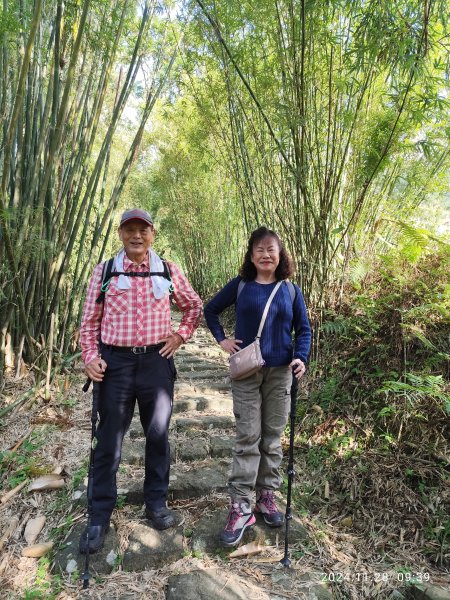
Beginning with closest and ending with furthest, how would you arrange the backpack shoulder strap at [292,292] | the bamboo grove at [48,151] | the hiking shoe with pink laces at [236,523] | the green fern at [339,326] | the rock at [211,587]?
1. the rock at [211,587]
2. the hiking shoe with pink laces at [236,523]
3. the backpack shoulder strap at [292,292]
4. the bamboo grove at [48,151]
5. the green fern at [339,326]

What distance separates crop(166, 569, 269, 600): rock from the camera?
55.9 inches

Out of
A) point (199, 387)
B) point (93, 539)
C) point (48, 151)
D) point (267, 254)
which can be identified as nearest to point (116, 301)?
point (267, 254)

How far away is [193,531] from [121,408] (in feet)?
2.25

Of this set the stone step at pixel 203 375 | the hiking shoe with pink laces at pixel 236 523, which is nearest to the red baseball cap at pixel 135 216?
the hiking shoe with pink laces at pixel 236 523

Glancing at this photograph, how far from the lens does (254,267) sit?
177 cm

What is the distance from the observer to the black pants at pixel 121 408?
1597mm

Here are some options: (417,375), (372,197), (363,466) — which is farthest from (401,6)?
(363,466)

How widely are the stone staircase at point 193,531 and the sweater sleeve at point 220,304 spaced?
87 cm

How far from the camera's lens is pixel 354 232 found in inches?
111

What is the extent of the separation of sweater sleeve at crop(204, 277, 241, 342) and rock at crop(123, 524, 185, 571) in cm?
91

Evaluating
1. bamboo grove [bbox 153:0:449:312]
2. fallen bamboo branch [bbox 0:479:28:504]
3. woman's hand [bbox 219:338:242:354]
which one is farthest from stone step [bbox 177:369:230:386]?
woman's hand [bbox 219:338:242:354]

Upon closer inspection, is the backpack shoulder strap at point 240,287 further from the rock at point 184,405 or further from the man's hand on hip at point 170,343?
the rock at point 184,405

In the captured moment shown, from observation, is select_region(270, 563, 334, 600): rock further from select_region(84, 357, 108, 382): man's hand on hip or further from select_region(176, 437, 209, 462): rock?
select_region(84, 357, 108, 382): man's hand on hip

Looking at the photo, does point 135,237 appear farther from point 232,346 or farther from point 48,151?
point 48,151
